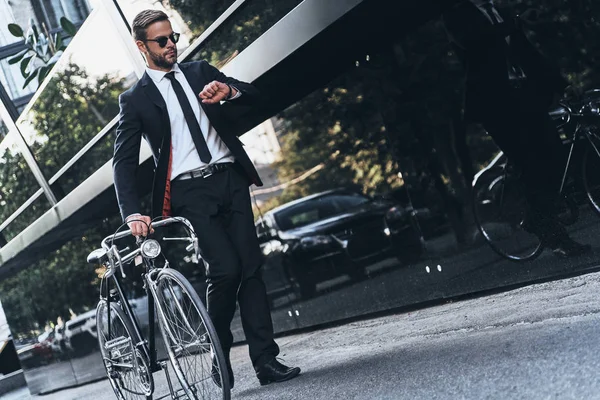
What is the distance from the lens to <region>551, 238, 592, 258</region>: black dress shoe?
18.0 feet

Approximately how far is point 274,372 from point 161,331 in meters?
0.78

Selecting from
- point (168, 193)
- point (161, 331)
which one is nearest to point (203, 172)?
point (168, 193)

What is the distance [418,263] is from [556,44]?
2.13m

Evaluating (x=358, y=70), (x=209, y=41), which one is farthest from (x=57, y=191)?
(x=358, y=70)

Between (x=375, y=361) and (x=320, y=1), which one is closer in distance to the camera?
(x=375, y=361)

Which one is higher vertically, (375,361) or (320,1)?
(320,1)

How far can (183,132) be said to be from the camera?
5.53 metres

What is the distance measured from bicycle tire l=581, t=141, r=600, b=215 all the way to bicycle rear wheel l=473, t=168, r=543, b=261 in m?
0.52

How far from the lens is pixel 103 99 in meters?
9.38

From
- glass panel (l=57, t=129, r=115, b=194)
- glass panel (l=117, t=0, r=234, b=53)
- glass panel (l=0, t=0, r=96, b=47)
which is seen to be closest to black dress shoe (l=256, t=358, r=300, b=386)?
glass panel (l=117, t=0, r=234, b=53)

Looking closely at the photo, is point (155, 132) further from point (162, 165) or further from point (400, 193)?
point (400, 193)

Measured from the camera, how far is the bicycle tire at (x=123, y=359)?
561 centimetres

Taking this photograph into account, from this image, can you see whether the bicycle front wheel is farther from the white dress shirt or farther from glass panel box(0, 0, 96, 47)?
glass panel box(0, 0, 96, 47)

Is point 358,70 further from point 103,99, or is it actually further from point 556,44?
point 103,99
